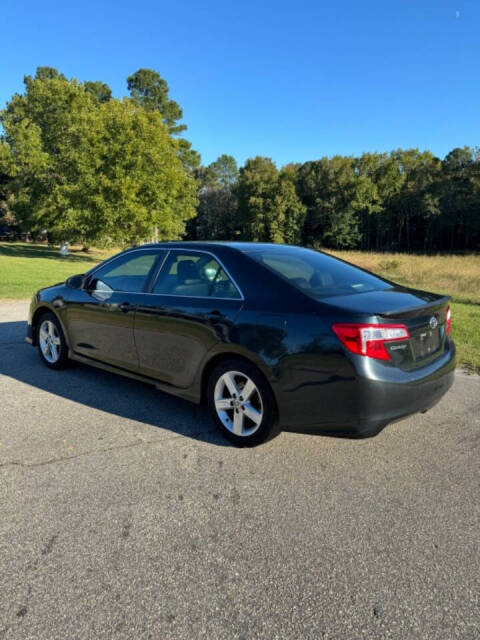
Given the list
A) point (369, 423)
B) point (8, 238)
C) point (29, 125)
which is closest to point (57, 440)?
point (369, 423)

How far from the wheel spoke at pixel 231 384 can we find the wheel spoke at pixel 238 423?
6.2 inches

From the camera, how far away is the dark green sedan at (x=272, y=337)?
288 centimetres

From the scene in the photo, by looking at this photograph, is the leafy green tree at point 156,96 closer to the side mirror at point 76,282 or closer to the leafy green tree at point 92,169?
the leafy green tree at point 92,169

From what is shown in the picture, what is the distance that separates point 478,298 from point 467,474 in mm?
13407

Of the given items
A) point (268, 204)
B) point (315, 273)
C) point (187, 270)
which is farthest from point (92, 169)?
point (268, 204)

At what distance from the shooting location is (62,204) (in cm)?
2880

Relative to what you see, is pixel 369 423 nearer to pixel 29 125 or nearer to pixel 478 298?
pixel 478 298

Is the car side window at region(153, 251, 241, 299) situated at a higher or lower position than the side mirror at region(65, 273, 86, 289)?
higher

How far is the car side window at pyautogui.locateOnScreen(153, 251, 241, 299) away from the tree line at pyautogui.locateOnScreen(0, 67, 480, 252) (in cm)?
2408

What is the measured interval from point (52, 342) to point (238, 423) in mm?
3014

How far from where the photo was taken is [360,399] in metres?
2.83

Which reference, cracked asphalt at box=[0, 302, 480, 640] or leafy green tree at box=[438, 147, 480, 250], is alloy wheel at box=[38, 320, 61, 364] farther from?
leafy green tree at box=[438, 147, 480, 250]

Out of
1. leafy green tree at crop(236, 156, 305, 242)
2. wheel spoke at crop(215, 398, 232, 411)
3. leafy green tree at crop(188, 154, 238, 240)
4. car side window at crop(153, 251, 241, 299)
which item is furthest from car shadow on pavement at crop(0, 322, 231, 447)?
leafy green tree at crop(188, 154, 238, 240)

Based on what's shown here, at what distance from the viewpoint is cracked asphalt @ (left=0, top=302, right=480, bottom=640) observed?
1903 millimetres
